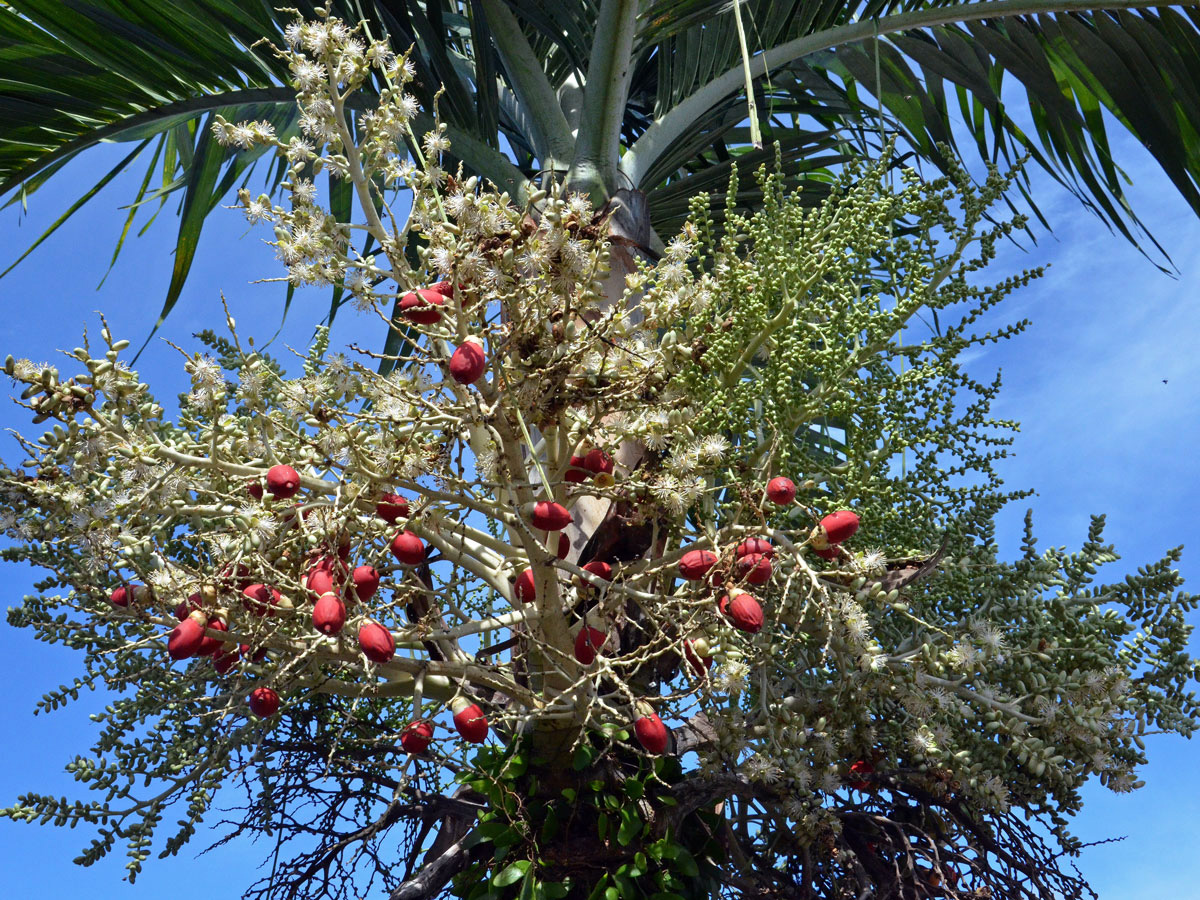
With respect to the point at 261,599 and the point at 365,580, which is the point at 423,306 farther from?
the point at 261,599

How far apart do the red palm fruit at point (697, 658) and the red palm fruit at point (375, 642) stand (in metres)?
0.43

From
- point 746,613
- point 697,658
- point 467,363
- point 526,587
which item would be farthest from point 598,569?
point 467,363

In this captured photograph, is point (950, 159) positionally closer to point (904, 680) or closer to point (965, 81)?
point (904, 680)

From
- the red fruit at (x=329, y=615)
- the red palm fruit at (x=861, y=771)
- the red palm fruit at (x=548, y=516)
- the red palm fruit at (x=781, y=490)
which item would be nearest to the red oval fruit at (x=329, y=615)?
the red fruit at (x=329, y=615)

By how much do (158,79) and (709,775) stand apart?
2016mm

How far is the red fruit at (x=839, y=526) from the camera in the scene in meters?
1.54

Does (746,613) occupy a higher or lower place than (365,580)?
lower

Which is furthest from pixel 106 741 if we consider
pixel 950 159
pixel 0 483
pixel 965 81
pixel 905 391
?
pixel 965 81

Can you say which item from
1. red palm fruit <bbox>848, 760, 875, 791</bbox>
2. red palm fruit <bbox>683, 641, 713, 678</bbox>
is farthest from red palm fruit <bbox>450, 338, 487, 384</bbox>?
red palm fruit <bbox>848, 760, 875, 791</bbox>

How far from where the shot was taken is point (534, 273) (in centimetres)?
157

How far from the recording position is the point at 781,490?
1.54 m

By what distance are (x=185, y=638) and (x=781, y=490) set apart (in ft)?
2.82

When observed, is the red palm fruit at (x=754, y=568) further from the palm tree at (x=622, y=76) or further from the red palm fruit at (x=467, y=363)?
the palm tree at (x=622, y=76)

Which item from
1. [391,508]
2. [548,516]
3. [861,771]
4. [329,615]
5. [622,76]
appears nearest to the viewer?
→ [329,615]
